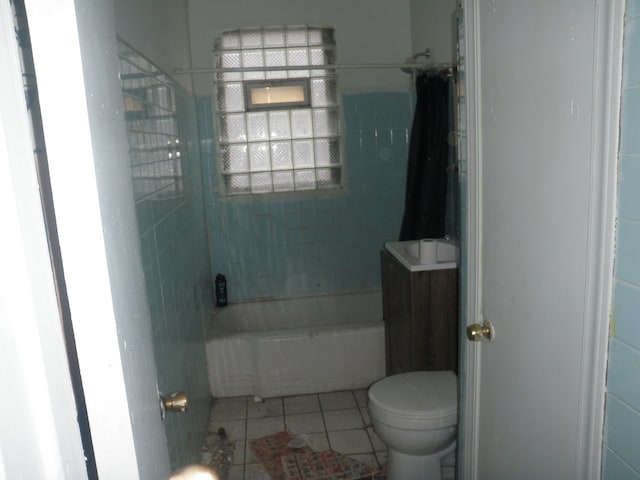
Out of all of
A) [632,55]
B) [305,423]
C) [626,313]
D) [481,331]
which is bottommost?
[305,423]

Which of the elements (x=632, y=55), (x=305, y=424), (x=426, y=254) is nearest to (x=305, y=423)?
(x=305, y=424)

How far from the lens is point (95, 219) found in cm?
56

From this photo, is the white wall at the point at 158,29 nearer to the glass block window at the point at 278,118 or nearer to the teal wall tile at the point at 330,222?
the glass block window at the point at 278,118

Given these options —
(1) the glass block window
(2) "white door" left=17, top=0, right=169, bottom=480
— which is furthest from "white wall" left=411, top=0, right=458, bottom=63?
(2) "white door" left=17, top=0, right=169, bottom=480

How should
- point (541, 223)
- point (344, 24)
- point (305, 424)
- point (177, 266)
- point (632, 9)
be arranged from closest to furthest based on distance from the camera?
point (632, 9), point (541, 223), point (177, 266), point (305, 424), point (344, 24)

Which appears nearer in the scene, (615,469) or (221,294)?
(615,469)

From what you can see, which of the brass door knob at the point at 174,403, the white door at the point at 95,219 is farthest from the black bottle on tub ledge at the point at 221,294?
the white door at the point at 95,219

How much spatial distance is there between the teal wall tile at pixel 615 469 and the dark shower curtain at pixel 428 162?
206 cm

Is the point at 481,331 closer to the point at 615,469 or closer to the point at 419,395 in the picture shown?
the point at 615,469

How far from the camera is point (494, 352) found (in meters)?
1.23

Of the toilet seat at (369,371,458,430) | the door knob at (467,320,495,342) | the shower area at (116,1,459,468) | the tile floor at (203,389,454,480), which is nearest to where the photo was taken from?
the door knob at (467,320,495,342)

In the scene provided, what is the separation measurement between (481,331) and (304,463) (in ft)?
4.27

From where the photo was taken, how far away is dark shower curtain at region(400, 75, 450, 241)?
279cm

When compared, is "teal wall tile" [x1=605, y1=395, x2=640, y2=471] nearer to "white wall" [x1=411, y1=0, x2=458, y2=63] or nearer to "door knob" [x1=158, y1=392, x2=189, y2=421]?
"door knob" [x1=158, y1=392, x2=189, y2=421]
